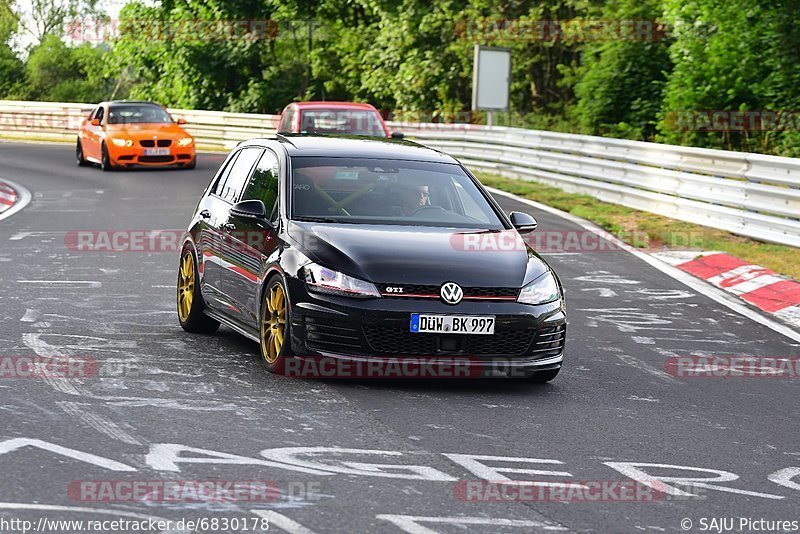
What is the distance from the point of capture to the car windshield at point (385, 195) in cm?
962

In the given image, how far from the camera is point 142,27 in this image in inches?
2121

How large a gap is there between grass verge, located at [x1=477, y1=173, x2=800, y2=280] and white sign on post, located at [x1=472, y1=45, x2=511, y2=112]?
7620mm

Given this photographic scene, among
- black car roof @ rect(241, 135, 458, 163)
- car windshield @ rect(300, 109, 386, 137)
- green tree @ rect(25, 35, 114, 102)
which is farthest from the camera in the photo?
green tree @ rect(25, 35, 114, 102)

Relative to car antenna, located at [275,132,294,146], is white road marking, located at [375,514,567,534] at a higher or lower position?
lower

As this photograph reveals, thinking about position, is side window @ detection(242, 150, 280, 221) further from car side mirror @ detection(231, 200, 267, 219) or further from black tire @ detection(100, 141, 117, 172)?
black tire @ detection(100, 141, 117, 172)

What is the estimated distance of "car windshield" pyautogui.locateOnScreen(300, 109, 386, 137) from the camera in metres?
25.5

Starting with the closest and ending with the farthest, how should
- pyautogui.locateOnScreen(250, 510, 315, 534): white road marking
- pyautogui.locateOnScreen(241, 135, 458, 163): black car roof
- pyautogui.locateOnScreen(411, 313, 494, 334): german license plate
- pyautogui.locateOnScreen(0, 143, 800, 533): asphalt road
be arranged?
pyautogui.locateOnScreen(250, 510, 315, 534): white road marking < pyautogui.locateOnScreen(0, 143, 800, 533): asphalt road < pyautogui.locateOnScreen(411, 313, 494, 334): german license plate < pyautogui.locateOnScreen(241, 135, 458, 163): black car roof

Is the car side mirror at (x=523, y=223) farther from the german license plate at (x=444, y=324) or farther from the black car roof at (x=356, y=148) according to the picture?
the german license plate at (x=444, y=324)

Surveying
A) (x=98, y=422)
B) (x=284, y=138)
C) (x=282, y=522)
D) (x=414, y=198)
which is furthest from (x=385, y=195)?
(x=282, y=522)

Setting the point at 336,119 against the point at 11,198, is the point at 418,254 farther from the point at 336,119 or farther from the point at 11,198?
the point at 336,119

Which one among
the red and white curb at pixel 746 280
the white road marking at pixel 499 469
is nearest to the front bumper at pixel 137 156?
the red and white curb at pixel 746 280

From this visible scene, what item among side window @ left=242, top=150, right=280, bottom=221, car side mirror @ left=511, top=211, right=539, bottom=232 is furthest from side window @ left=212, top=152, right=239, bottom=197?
car side mirror @ left=511, top=211, right=539, bottom=232

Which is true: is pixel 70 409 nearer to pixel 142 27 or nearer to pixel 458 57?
pixel 458 57

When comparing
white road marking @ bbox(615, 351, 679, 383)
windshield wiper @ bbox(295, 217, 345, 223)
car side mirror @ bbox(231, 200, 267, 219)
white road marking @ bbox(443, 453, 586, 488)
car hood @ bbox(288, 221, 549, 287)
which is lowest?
white road marking @ bbox(615, 351, 679, 383)
